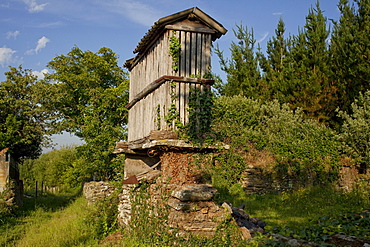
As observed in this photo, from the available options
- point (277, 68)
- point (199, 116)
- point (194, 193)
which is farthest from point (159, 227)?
point (277, 68)

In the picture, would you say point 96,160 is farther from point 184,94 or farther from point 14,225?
point 184,94

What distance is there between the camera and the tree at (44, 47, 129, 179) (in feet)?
62.6

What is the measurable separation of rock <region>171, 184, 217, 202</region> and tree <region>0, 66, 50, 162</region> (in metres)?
11.9

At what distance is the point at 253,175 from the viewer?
1551 cm

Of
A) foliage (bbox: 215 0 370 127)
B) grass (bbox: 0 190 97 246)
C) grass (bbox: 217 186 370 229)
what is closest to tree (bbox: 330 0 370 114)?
foliage (bbox: 215 0 370 127)

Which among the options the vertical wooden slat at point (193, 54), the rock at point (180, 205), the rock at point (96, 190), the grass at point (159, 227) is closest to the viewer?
the rock at point (180, 205)

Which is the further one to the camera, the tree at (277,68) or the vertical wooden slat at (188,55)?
the tree at (277,68)

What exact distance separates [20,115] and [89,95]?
4.79 metres

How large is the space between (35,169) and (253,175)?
73.4ft

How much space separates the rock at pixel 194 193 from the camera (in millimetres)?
6734

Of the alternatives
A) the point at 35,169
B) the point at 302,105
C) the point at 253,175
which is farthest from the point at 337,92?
the point at 35,169

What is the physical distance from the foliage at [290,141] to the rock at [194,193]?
933 centimetres

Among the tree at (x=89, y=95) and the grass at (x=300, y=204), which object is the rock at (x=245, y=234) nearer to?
the grass at (x=300, y=204)

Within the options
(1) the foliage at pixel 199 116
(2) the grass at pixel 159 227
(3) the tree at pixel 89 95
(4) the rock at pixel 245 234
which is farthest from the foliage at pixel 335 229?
(3) the tree at pixel 89 95
